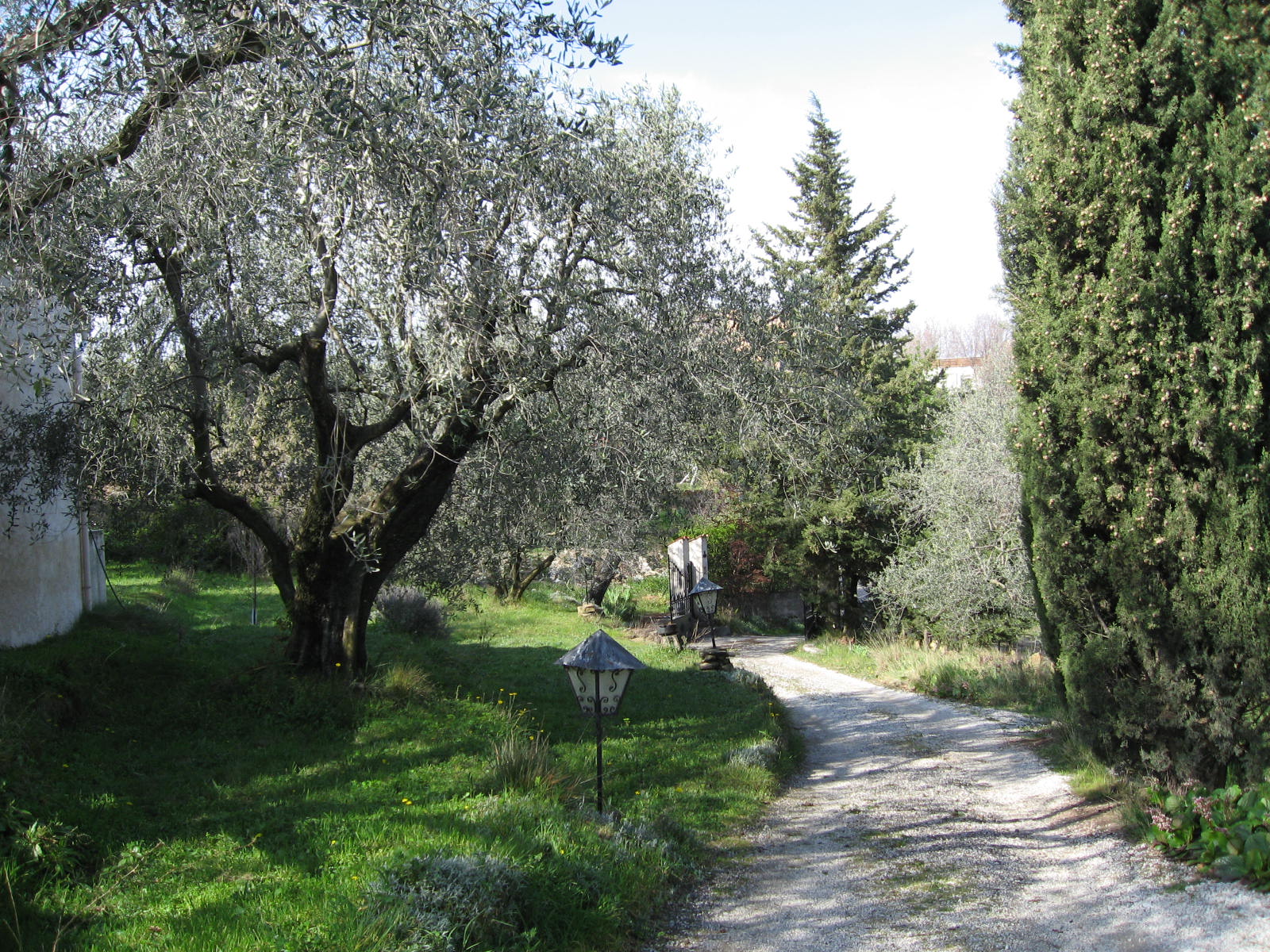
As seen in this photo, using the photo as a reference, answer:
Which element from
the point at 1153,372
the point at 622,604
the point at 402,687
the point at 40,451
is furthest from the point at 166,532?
the point at 1153,372

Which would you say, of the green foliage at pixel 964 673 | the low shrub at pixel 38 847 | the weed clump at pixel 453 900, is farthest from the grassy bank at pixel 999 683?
the low shrub at pixel 38 847

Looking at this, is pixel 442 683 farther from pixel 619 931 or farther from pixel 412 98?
pixel 412 98

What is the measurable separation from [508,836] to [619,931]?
803 millimetres

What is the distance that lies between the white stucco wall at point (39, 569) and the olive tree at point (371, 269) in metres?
2.11

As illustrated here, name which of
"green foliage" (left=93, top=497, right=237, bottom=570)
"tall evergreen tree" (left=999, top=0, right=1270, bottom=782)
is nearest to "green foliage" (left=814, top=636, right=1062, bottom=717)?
"tall evergreen tree" (left=999, top=0, right=1270, bottom=782)

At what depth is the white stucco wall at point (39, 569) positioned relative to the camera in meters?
9.74

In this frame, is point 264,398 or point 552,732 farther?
point 264,398

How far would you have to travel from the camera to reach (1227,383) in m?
5.75

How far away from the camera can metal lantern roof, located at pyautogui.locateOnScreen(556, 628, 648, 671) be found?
642 centimetres

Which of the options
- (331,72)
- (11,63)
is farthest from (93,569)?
(331,72)

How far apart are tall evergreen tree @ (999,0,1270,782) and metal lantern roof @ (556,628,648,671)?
3.20m

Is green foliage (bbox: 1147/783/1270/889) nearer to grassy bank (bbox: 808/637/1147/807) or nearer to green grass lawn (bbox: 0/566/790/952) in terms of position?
grassy bank (bbox: 808/637/1147/807)

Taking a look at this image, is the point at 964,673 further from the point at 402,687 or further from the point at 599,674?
the point at 599,674

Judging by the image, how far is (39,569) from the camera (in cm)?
1045
